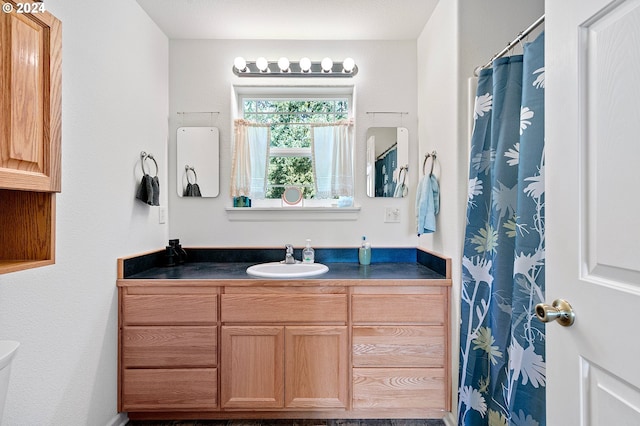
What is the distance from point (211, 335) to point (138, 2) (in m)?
1.98

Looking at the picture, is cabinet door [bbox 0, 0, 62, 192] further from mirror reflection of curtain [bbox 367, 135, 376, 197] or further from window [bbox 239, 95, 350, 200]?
mirror reflection of curtain [bbox 367, 135, 376, 197]

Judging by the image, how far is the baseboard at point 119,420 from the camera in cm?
185

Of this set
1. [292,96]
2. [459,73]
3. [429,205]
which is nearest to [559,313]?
[429,205]

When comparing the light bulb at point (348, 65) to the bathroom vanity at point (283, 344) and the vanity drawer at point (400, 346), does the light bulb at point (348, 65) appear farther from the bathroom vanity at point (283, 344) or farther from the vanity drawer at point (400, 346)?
the vanity drawer at point (400, 346)

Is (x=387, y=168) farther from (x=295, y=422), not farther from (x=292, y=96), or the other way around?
(x=295, y=422)

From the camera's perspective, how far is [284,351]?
75.1 inches

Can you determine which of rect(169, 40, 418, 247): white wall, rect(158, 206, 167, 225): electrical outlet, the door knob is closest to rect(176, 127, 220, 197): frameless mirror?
rect(169, 40, 418, 247): white wall

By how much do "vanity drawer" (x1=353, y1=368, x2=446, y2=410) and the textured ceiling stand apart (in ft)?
6.89

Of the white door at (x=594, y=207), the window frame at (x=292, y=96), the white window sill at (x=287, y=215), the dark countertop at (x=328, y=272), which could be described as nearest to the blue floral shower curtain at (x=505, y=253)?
the white door at (x=594, y=207)

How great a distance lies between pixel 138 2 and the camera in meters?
2.07

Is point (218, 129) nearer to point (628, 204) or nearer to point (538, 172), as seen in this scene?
point (538, 172)

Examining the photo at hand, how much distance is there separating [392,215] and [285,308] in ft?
3.47

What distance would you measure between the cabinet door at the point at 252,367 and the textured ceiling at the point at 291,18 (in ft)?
6.17

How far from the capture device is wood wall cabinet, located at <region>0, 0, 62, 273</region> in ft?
3.20
